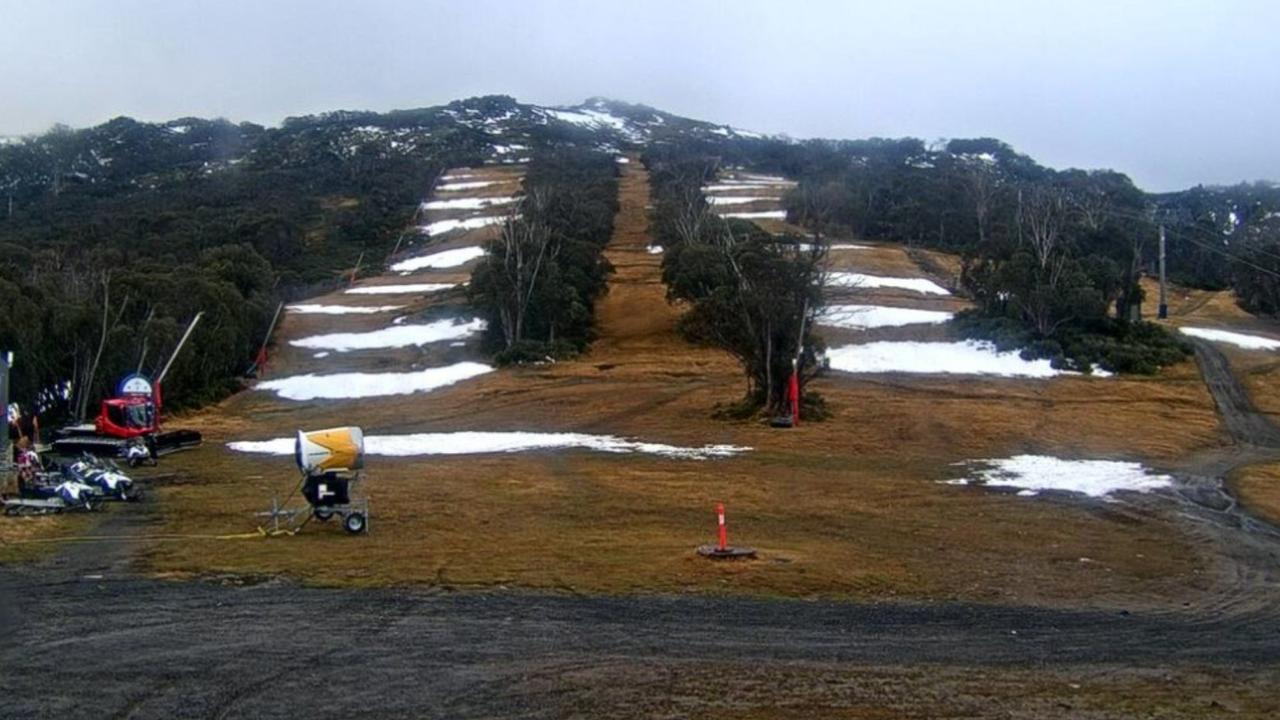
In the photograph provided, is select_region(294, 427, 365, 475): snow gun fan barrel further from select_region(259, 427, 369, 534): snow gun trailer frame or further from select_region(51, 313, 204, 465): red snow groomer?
select_region(51, 313, 204, 465): red snow groomer

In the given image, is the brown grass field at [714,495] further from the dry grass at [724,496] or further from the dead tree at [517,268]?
the dead tree at [517,268]

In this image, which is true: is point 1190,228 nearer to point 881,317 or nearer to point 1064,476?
point 881,317

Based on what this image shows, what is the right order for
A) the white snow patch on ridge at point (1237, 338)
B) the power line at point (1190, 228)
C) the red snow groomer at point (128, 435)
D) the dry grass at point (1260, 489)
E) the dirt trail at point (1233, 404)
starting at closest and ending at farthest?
the dry grass at point (1260, 489) < the red snow groomer at point (128, 435) < the dirt trail at point (1233, 404) < the white snow patch on ridge at point (1237, 338) < the power line at point (1190, 228)

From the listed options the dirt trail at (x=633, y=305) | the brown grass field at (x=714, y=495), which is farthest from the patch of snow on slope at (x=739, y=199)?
the brown grass field at (x=714, y=495)

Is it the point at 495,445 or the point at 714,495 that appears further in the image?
the point at 495,445

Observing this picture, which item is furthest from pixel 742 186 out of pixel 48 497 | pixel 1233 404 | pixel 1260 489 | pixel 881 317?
pixel 48 497

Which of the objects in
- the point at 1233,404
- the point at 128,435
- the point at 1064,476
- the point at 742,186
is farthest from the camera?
the point at 742,186
